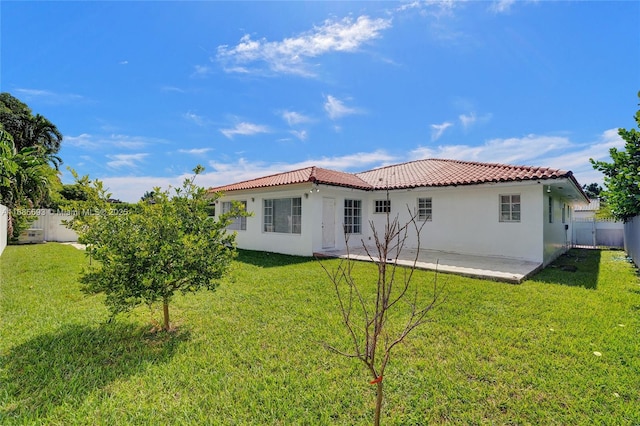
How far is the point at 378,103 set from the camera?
1340cm

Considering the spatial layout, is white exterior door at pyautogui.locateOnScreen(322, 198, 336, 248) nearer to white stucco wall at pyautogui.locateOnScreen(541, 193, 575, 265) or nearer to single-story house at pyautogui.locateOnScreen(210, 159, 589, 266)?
single-story house at pyautogui.locateOnScreen(210, 159, 589, 266)

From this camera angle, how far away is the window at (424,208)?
13867 millimetres

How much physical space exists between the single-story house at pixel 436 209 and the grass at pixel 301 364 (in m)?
4.98

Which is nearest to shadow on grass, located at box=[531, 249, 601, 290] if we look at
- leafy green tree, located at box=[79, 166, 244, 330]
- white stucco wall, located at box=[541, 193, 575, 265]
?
white stucco wall, located at box=[541, 193, 575, 265]

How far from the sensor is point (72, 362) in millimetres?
3822

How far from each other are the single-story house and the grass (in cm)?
498

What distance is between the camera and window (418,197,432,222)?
45.5 ft

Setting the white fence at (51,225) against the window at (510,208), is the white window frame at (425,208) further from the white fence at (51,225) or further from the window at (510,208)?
the white fence at (51,225)

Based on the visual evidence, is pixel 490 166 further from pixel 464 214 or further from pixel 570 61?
pixel 570 61

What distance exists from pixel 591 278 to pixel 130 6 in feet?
52.2

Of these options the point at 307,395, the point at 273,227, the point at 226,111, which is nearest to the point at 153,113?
the point at 226,111

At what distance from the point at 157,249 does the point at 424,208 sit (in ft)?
40.4

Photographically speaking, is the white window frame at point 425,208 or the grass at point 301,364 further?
the white window frame at point 425,208

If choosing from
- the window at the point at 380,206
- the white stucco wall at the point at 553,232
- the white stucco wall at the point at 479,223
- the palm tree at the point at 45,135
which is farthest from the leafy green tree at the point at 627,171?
the palm tree at the point at 45,135
